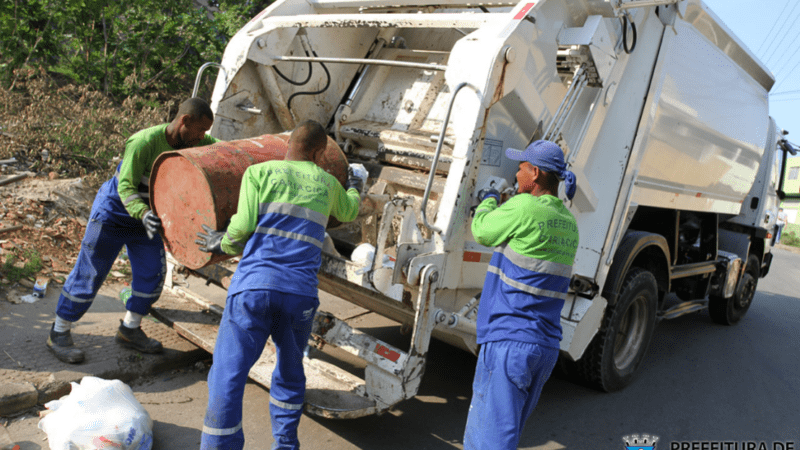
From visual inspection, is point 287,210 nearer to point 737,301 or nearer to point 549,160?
point 549,160

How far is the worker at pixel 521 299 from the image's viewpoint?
7.44ft

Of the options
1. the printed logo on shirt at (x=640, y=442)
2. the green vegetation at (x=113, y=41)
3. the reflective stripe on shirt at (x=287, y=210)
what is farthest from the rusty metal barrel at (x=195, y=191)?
the green vegetation at (x=113, y=41)

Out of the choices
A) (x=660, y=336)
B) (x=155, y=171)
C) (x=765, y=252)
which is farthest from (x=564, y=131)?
(x=765, y=252)

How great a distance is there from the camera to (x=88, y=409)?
7.56 ft

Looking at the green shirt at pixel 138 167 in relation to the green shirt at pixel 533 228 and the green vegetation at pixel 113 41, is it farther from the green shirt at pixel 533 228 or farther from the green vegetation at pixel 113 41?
the green vegetation at pixel 113 41

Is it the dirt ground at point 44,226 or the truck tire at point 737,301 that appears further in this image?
the truck tire at point 737,301

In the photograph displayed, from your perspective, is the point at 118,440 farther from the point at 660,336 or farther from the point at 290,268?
the point at 660,336

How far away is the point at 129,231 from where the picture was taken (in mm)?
3172

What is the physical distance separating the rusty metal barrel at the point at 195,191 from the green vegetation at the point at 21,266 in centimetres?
167

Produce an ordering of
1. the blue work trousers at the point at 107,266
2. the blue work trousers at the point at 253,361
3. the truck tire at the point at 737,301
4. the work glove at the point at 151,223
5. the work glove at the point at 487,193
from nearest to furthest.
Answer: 1. the blue work trousers at the point at 253,361
2. the work glove at the point at 487,193
3. the work glove at the point at 151,223
4. the blue work trousers at the point at 107,266
5. the truck tire at the point at 737,301

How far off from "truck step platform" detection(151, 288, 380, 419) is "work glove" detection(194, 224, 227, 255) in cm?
64

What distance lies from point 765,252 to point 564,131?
16.9 feet

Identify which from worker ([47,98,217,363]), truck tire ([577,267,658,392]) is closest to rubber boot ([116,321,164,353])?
worker ([47,98,217,363])

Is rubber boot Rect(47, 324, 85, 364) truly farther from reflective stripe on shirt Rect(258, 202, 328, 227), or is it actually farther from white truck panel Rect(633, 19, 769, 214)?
white truck panel Rect(633, 19, 769, 214)
